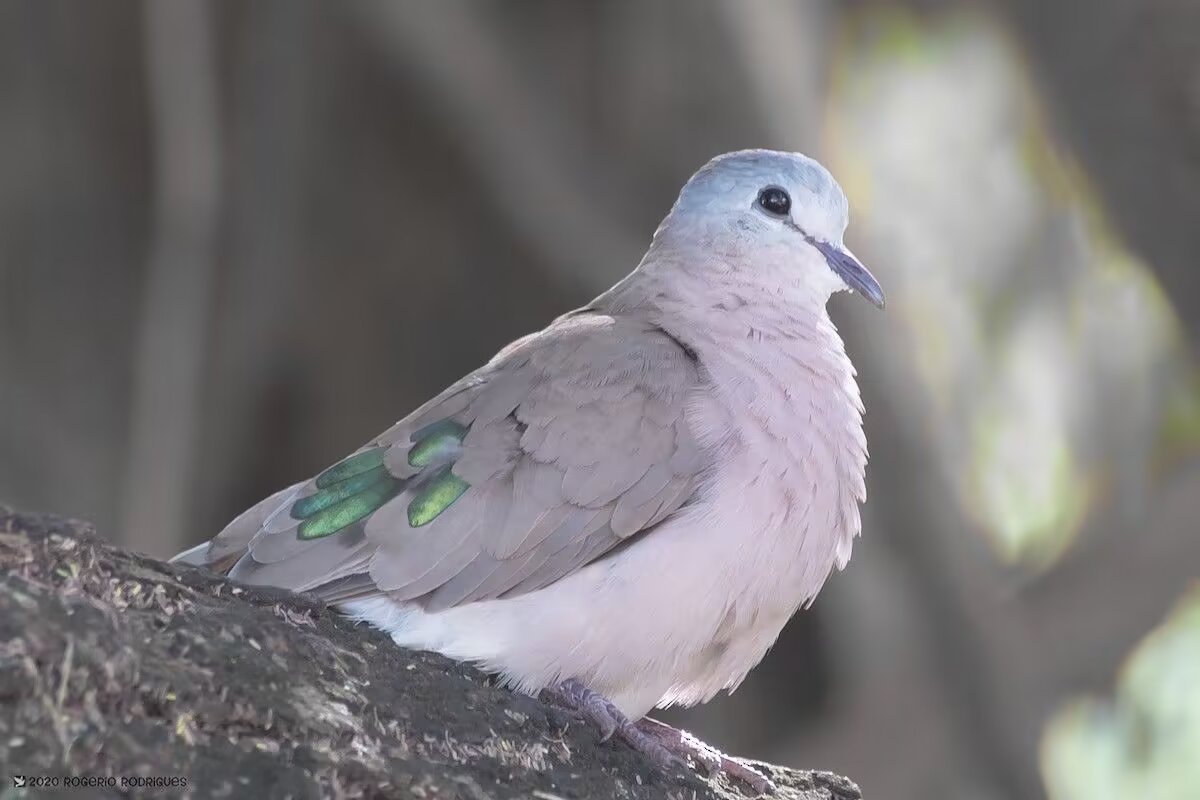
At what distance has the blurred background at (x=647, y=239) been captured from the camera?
6.47 metres

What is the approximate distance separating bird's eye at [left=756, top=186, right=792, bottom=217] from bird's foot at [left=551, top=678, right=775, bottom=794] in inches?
50.3

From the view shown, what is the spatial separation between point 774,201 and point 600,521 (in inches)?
43.7

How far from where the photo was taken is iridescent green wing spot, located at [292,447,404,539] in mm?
3180

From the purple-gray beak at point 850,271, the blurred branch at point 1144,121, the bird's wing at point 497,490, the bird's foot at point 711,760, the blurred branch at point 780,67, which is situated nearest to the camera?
the bird's wing at point 497,490

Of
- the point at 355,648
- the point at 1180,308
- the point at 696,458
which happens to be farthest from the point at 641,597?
the point at 1180,308

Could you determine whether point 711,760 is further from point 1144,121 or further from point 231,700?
point 1144,121

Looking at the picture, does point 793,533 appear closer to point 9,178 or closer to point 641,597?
point 641,597

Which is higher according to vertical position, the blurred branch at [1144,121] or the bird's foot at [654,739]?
the blurred branch at [1144,121]

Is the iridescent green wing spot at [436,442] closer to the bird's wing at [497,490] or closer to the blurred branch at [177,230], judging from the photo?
the bird's wing at [497,490]

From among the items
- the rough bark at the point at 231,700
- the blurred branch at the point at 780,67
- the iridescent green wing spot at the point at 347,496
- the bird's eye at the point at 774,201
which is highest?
the blurred branch at the point at 780,67

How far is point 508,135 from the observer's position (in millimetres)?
7160

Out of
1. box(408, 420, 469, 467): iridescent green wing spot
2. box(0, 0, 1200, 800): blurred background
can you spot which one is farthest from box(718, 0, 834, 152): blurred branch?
box(408, 420, 469, 467): iridescent green wing spot

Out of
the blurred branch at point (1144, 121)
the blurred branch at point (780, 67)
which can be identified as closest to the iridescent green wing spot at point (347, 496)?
the blurred branch at point (1144, 121)

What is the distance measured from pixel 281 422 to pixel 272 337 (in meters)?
0.66
